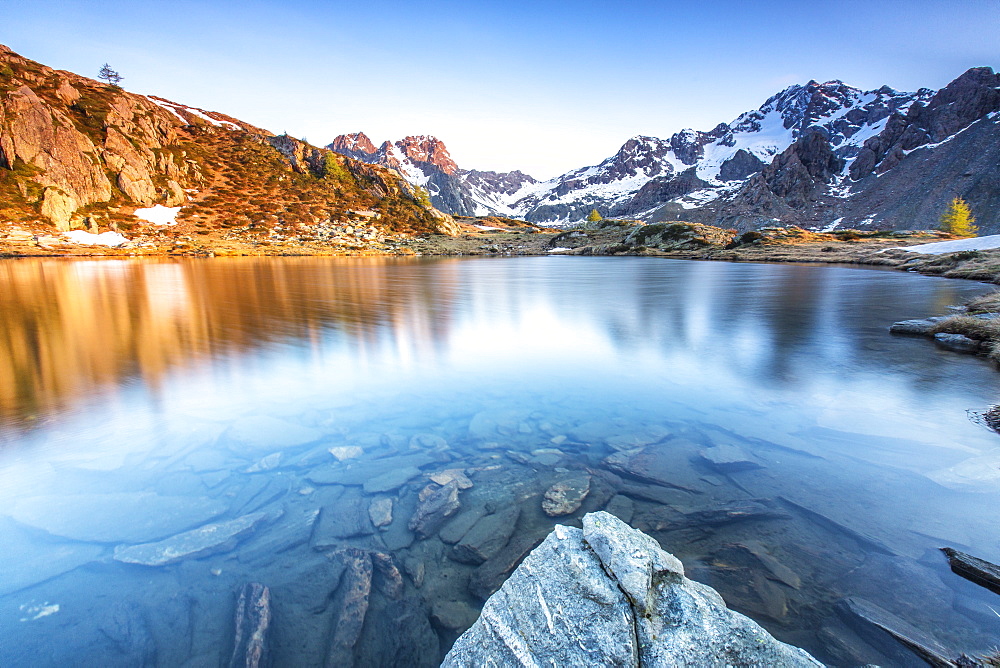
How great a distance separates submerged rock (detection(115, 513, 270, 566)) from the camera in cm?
446

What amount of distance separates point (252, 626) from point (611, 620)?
10.8 feet

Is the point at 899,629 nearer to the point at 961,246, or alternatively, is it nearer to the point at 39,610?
the point at 39,610

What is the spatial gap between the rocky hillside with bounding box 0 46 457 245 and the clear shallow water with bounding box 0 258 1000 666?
78897 mm

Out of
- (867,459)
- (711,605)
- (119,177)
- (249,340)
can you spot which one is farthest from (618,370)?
(119,177)

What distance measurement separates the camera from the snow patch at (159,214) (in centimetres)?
7644

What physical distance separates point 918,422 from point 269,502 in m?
11.0

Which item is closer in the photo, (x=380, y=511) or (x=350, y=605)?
(x=350, y=605)

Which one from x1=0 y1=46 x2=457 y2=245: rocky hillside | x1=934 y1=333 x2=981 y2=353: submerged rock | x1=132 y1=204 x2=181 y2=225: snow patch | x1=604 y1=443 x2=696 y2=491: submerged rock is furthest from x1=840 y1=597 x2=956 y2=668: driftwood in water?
x1=132 y1=204 x2=181 y2=225: snow patch

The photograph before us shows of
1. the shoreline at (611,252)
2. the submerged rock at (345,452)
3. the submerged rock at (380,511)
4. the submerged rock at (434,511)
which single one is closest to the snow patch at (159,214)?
the shoreline at (611,252)

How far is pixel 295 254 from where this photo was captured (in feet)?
246

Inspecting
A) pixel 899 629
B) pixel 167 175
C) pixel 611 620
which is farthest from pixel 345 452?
pixel 167 175

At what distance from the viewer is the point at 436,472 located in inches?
240

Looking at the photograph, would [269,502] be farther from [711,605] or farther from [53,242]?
[53,242]

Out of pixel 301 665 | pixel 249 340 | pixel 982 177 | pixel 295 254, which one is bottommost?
pixel 301 665
